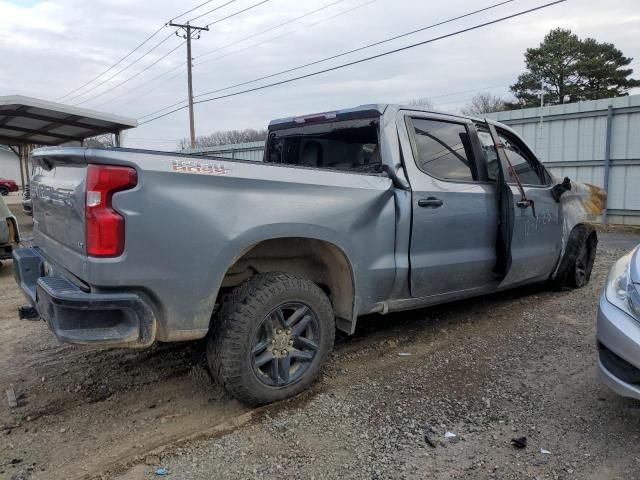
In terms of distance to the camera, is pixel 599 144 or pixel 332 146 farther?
pixel 599 144

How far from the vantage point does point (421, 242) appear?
3922 mm

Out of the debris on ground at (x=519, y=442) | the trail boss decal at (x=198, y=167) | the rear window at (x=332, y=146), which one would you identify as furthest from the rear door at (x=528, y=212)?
the trail boss decal at (x=198, y=167)

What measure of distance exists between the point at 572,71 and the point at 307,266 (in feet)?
113

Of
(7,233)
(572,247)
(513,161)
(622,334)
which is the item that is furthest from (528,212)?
(7,233)

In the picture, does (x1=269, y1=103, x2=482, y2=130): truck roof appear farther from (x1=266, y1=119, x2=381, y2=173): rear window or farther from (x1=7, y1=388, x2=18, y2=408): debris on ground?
(x1=7, y1=388, x2=18, y2=408): debris on ground

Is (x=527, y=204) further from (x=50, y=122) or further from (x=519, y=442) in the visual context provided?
(x=50, y=122)

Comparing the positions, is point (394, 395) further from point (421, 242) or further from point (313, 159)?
point (313, 159)

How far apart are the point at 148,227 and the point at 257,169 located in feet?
2.38

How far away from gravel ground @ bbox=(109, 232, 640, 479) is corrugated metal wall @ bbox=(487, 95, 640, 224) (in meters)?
9.32

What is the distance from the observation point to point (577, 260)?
19.2ft

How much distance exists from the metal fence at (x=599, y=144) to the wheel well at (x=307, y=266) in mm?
10134

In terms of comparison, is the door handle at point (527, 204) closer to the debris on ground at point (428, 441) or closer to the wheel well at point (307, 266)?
the wheel well at point (307, 266)

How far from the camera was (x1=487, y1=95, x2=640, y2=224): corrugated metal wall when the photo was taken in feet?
39.7

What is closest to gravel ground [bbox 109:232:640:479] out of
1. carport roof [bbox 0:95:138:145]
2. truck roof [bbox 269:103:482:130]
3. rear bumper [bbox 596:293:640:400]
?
rear bumper [bbox 596:293:640:400]
